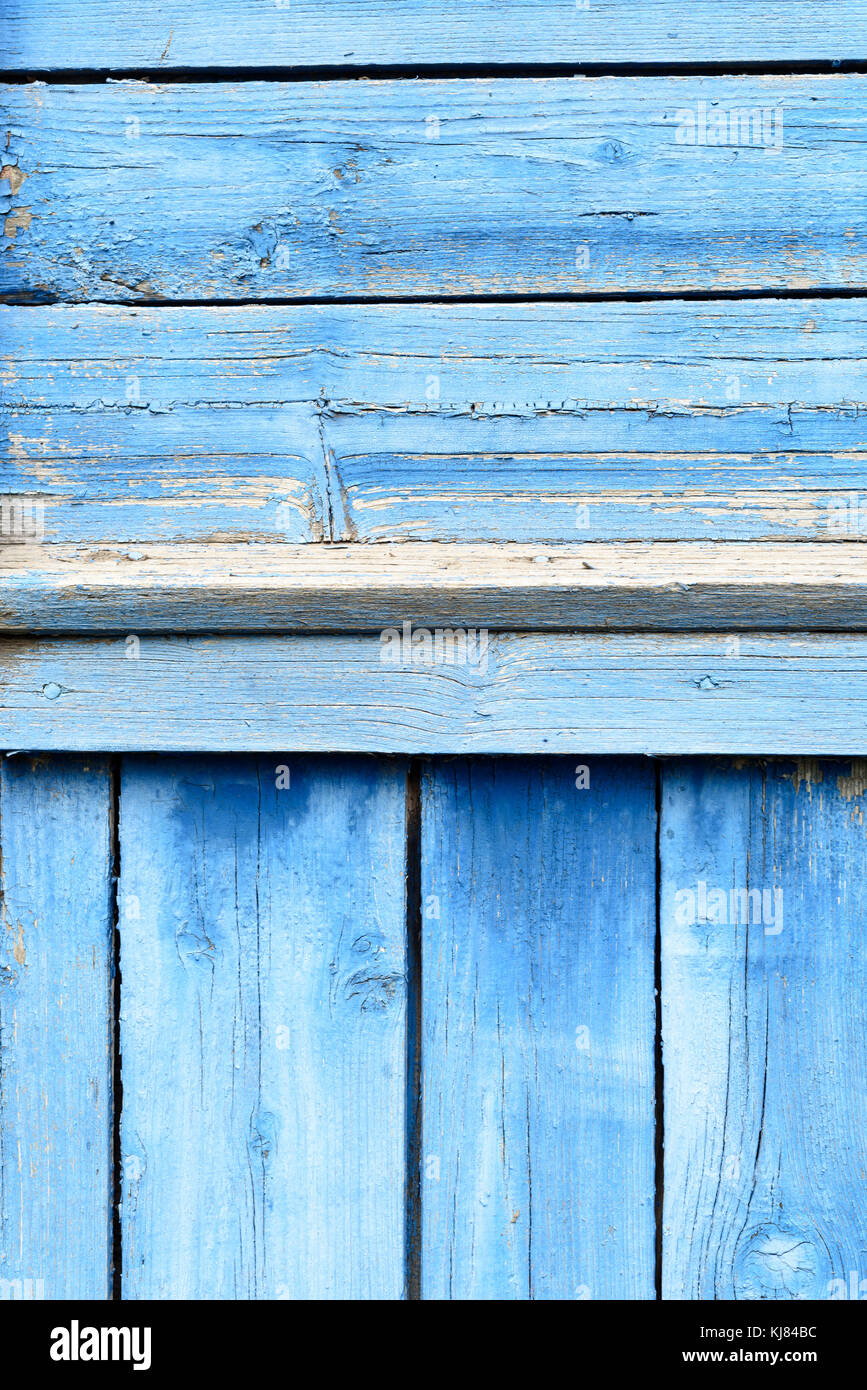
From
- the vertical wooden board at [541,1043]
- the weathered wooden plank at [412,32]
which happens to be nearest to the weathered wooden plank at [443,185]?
the weathered wooden plank at [412,32]

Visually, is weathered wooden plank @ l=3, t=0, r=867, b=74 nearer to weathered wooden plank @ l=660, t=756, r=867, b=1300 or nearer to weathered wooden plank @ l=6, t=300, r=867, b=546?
weathered wooden plank @ l=6, t=300, r=867, b=546

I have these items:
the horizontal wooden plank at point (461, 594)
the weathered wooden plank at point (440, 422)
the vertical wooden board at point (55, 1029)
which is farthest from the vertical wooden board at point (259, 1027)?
the weathered wooden plank at point (440, 422)

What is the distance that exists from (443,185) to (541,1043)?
3.09 feet

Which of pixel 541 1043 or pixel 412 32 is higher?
pixel 412 32

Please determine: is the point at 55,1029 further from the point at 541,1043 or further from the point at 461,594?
the point at 461,594

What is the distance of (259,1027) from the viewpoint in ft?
3.09

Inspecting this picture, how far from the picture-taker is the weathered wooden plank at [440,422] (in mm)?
912

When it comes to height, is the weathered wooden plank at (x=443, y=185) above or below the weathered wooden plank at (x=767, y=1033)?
above

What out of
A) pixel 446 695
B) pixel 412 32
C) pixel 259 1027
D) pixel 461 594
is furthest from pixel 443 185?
pixel 259 1027

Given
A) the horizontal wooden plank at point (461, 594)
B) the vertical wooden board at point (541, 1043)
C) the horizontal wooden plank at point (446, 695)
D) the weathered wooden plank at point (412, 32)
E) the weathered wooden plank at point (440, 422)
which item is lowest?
the vertical wooden board at point (541, 1043)

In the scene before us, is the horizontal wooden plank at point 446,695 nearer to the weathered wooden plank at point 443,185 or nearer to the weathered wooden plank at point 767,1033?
the weathered wooden plank at point 767,1033

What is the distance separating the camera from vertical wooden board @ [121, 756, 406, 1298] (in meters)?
0.94

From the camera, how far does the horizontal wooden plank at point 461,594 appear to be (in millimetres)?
860

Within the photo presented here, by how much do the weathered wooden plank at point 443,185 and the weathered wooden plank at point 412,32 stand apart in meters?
0.03
